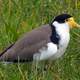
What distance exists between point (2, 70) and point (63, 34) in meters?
0.71

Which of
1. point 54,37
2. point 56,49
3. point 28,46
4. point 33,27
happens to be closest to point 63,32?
point 54,37

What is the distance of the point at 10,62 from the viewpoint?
19.1ft

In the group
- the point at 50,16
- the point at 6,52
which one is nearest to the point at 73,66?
the point at 6,52

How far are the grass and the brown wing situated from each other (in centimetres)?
10

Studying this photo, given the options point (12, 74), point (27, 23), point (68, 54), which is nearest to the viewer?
point (12, 74)

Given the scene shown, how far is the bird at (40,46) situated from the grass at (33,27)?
3.9 inches

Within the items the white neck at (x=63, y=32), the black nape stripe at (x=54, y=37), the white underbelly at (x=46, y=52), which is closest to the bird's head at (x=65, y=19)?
the white neck at (x=63, y=32)

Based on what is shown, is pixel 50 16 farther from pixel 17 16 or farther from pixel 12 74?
pixel 12 74

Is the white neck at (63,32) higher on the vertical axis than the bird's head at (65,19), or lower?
lower

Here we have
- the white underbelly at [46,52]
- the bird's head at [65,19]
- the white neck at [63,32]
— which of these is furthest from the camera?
the bird's head at [65,19]

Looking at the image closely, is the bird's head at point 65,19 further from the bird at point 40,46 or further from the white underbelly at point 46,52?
the white underbelly at point 46,52

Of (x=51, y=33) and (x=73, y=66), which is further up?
(x=51, y=33)

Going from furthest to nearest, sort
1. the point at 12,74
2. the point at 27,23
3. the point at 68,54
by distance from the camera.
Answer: the point at 27,23
the point at 68,54
the point at 12,74

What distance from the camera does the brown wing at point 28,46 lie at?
5773 millimetres
